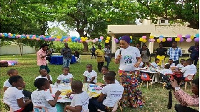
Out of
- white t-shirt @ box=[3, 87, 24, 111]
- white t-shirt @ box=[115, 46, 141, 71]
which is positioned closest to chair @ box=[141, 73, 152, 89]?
white t-shirt @ box=[115, 46, 141, 71]

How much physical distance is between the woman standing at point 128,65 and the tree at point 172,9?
4.15m

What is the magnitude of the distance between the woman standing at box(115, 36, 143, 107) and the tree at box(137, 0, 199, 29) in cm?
415

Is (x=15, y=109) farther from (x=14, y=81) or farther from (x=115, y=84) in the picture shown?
(x=115, y=84)

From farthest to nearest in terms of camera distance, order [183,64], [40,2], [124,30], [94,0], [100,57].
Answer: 1. [94,0]
2. [124,30]
3. [40,2]
4. [100,57]
5. [183,64]

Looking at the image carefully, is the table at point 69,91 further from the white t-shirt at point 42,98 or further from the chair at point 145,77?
the chair at point 145,77

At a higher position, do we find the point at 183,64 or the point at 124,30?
the point at 124,30

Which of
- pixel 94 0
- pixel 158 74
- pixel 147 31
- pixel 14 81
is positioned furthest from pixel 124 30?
pixel 14 81

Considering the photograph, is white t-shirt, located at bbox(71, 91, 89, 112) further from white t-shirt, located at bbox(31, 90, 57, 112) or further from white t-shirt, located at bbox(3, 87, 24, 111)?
white t-shirt, located at bbox(3, 87, 24, 111)

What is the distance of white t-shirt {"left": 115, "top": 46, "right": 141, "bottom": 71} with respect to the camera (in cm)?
511

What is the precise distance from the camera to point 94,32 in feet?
111

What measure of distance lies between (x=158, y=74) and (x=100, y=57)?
343cm

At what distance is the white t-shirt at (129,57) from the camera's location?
5.11 meters

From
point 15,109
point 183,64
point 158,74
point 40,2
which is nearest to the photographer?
point 15,109

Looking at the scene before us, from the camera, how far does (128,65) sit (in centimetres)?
516
